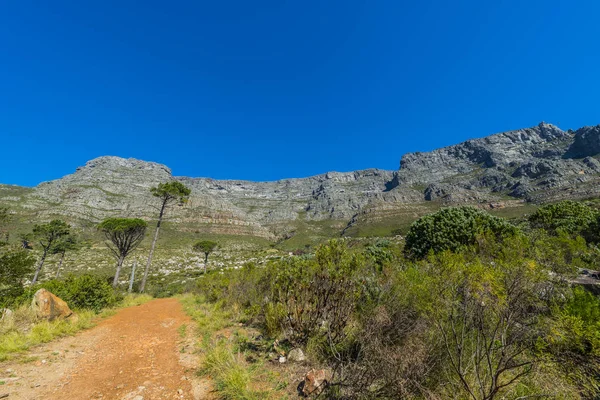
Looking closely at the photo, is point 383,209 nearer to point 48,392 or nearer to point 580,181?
point 580,181

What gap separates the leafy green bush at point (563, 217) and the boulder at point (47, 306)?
103ft

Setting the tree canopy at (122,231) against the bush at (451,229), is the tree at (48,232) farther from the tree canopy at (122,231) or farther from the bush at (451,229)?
the bush at (451,229)

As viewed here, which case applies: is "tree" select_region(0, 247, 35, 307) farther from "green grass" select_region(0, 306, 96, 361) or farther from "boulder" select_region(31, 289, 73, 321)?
"green grass" select_region(0, 306, 96, 361)

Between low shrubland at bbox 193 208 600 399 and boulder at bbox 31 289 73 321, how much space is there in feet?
23.6

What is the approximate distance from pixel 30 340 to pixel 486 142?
237587 millimetres

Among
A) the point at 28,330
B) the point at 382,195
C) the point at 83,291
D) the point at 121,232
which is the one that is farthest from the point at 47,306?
the point at 382,195

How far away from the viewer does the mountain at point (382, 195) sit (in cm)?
10088

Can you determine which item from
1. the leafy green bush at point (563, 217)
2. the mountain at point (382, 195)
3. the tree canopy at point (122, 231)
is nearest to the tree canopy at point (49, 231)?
the tree canopy at point (122, 231)

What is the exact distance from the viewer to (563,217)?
22.9 m

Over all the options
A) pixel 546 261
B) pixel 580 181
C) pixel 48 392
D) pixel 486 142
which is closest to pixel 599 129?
pixel 486 142

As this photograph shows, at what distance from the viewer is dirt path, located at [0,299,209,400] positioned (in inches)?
184

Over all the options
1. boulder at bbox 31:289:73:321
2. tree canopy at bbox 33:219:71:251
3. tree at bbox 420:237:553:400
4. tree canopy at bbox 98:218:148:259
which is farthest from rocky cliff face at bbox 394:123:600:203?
tree canopy at bbox 33:219:71:251

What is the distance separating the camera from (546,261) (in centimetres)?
551

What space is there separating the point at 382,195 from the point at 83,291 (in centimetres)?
15363
